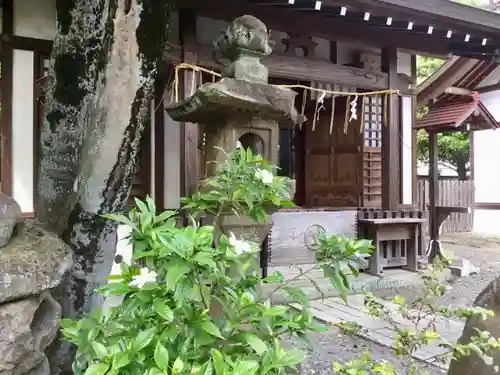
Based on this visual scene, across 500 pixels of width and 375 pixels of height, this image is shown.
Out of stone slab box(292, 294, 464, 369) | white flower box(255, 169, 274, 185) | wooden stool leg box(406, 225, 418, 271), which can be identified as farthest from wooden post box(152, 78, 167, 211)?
white flower box(255, 169, 274, 185)

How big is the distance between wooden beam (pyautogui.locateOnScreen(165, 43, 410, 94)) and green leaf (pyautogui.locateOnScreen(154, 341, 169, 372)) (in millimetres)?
5015

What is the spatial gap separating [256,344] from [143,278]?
0.44 m

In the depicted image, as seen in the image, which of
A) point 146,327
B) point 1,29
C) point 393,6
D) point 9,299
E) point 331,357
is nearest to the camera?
point 146,327

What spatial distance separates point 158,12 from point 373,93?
5175 mm

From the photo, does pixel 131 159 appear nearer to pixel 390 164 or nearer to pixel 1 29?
pixel 1 29

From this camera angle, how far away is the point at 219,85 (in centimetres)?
339

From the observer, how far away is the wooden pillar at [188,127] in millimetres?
5969

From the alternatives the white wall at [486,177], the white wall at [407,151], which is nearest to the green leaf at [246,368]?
the white wall at [407,151]

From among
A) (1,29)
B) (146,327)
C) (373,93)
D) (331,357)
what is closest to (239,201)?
(146,327)

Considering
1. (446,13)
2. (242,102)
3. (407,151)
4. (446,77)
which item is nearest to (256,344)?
(242,102)

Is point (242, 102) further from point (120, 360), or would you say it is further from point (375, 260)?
point (375, 260)

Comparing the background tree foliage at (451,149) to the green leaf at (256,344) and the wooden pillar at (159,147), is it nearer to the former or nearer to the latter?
the wooden pillar at (159,147)

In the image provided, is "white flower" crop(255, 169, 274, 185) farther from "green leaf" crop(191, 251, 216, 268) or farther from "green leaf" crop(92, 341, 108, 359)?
"green leaf" crop(92, 341, 108, 359)

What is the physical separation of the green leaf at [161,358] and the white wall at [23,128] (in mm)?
4884
